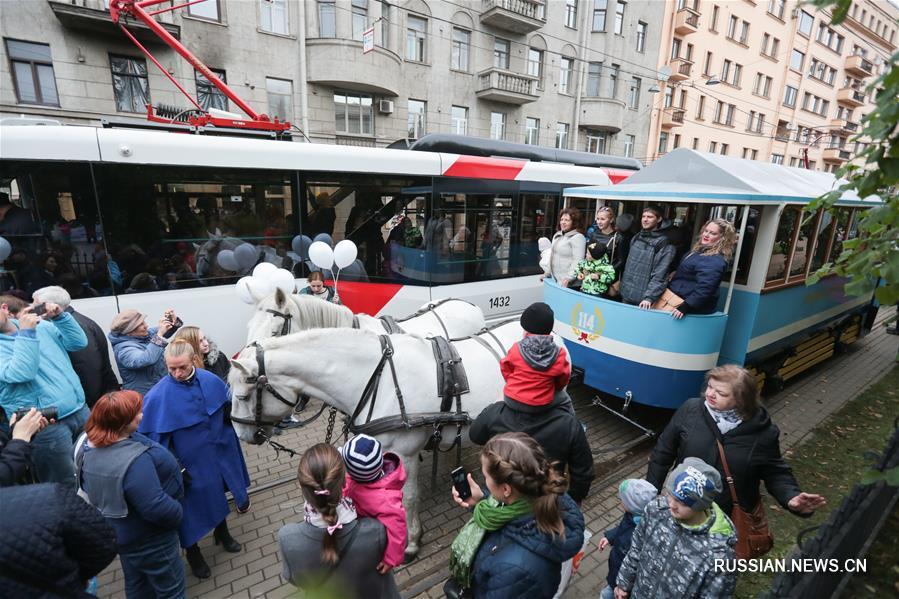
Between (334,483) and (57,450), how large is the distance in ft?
9.76

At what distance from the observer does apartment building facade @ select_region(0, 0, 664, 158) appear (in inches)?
495

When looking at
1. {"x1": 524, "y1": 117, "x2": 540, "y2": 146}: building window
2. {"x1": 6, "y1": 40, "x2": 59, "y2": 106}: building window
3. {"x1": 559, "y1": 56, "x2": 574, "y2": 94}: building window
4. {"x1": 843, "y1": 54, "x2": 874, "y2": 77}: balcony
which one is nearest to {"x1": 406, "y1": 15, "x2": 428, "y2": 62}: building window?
{"x1": 524, "y1": 117, "x2": 540, "y2": 146}: building window

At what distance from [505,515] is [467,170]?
588 cm

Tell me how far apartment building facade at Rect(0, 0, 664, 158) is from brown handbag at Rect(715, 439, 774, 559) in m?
14.1

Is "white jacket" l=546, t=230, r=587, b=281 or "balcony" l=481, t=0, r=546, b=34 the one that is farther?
"balcony" l=481, t=0, r=546, b=34

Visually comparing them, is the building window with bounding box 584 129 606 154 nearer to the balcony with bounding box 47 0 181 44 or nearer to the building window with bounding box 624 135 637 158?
the building window with bounding box 624 135 637 158

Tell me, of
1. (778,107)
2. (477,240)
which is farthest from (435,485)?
(778,107)

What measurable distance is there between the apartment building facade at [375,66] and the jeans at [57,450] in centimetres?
1296

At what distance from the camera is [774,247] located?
4.97 m

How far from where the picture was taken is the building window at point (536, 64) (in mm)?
21953

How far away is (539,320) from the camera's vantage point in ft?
9.00

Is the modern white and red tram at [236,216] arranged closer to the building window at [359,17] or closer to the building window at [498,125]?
the building window at [359,17]

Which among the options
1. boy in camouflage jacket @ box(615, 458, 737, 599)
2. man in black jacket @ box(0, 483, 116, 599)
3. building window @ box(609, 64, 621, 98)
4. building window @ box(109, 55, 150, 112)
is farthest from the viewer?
building window @ box(609, 64, 621, 98)

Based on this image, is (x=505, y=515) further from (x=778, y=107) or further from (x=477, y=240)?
(x=778, y=107)
